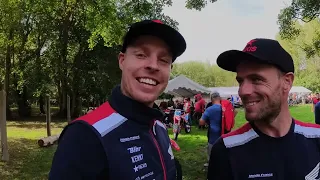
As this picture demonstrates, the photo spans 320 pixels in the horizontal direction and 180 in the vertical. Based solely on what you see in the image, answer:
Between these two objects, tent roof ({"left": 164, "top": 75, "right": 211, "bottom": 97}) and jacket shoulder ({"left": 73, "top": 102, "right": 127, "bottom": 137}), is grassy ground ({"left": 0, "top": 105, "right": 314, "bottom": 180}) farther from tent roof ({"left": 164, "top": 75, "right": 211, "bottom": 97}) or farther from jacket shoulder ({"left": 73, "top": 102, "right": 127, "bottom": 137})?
tent roof ({"left": 164, "top": 75, "right": 211, "bottom": 97})

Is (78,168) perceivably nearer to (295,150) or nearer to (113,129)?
(113,129)

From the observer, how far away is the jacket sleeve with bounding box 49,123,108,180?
5.15ft

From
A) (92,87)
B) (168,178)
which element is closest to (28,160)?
(168,178)

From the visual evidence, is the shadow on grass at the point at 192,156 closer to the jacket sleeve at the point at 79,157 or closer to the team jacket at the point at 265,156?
the team jacket at the point at 265,156

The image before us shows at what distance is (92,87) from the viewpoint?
26359 mm

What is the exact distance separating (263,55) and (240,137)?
0.49 metres

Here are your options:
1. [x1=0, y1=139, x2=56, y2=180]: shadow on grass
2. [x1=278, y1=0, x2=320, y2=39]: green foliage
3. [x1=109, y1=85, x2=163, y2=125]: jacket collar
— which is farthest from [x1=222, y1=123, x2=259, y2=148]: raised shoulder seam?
[x1=278, y1=0, x2=320, y2=39]: green foliage

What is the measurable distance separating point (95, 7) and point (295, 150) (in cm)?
926

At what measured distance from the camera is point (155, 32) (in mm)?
1963

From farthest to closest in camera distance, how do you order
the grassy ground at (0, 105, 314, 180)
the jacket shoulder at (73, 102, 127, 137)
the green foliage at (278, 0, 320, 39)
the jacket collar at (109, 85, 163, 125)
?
1. the green foliage at (278, 0, 320, 39)
2. the grassy ground at (0, 105, 314, 180)
3. the jacket collar at (109, 85, 163, 125)
4. the jacket shoulder at (73, 102, 127, 137)

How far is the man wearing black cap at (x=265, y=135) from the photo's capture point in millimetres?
2053

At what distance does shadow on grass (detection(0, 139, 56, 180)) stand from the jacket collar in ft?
23.4

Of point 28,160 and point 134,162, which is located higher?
point 134,162

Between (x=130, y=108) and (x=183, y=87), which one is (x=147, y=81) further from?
(x=183, y=87)
